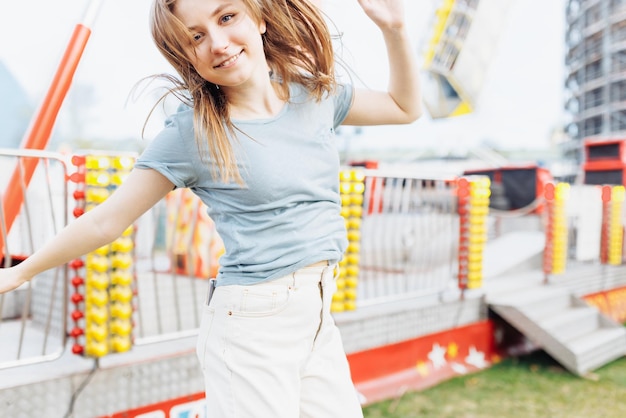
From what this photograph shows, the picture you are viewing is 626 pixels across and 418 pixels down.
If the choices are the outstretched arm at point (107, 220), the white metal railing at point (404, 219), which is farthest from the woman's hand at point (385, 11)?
the white metal railing at point (404, 219)

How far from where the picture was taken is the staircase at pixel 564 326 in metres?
4.20

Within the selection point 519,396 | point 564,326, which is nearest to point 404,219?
point 564,326

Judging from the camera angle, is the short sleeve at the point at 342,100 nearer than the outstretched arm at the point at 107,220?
No

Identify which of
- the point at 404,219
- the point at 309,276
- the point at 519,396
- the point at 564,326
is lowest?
the point at 519,396

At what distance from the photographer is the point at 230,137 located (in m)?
1.17

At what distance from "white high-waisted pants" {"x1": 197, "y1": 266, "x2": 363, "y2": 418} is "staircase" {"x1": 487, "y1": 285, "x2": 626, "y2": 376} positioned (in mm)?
3457

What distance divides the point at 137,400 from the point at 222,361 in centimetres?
155

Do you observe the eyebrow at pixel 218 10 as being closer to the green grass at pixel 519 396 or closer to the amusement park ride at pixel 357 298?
the amusement park ride at pixel 357 298

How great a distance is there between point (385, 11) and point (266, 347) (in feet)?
2.48

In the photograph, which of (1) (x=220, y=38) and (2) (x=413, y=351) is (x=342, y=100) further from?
(2) (x=413, y=351)

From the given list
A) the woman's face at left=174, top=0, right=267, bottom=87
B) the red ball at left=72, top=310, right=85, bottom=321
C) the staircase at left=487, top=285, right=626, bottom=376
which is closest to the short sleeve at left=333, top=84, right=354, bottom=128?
the woman's face at left=174, top=0, right=267, bottom=87

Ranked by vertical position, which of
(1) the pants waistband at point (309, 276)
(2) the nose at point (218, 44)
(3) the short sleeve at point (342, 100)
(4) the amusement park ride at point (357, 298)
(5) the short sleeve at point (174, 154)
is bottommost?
(4) the amusement park ride at point (357, 298)

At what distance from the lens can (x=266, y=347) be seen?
1.18m

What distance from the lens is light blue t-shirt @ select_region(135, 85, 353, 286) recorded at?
3.80 feet
